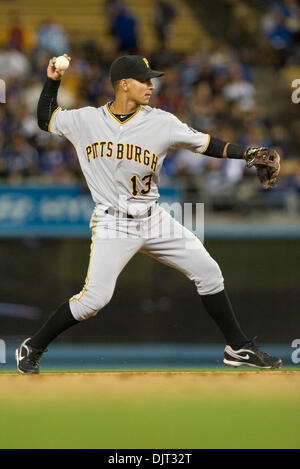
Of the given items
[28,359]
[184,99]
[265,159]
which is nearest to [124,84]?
[265,159]

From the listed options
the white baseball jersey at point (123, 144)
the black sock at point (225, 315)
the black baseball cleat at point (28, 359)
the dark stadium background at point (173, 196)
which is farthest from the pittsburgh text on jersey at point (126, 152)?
the dark stadium background at point (173, 196)

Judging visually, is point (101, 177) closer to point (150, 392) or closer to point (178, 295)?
point (150, 392)

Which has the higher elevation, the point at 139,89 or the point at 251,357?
the point at 139,89

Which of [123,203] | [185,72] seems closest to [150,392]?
[123,203]

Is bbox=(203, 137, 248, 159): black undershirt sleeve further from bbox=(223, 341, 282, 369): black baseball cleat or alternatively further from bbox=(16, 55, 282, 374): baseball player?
bbox=(223, 341, 282, 369): black baseball cleat

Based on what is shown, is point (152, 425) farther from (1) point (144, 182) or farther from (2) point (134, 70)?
A: (2) point (134, 70)

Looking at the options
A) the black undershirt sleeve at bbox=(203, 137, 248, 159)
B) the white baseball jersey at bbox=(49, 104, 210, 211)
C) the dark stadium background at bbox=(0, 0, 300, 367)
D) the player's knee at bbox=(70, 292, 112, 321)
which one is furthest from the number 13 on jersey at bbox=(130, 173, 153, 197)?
the dark stadium background at bbox=(0, 0, 300, 367)
